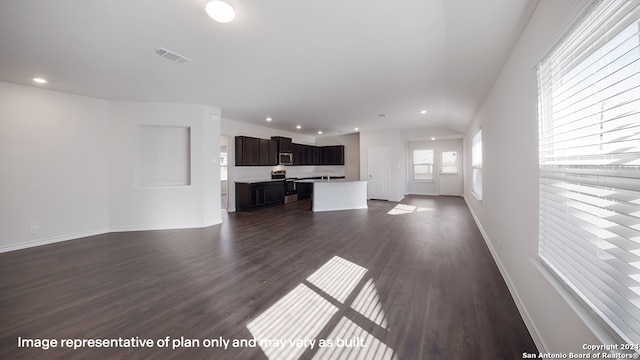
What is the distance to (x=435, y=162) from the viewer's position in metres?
10.2

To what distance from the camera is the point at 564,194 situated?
146 cm

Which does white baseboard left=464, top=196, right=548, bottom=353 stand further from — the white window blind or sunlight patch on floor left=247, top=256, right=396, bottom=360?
sunlight patch on floor left=247, top=256, right=396, bottom=360

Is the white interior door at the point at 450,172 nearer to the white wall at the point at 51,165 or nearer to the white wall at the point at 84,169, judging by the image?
the white wall at the point at 84,169

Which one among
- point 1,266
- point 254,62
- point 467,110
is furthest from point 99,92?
point 467,110

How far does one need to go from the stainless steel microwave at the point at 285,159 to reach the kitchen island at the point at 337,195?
178 centimetres

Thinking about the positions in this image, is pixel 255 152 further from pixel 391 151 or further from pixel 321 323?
pixel 321 323

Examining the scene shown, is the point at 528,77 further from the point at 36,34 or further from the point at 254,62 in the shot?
the point at 36,34

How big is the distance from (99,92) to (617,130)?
6.42m

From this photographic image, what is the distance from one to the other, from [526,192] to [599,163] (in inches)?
40.4

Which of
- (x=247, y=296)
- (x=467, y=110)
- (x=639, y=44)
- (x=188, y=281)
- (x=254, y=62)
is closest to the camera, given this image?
(x=639, y=44)

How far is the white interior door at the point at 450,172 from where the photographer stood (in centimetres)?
986

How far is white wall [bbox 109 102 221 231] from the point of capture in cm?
494

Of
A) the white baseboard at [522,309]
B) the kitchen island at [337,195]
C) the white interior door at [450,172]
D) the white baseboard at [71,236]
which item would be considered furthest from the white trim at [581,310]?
the white interior door at [450,172]

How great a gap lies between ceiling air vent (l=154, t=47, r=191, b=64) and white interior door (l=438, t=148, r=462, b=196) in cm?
997
